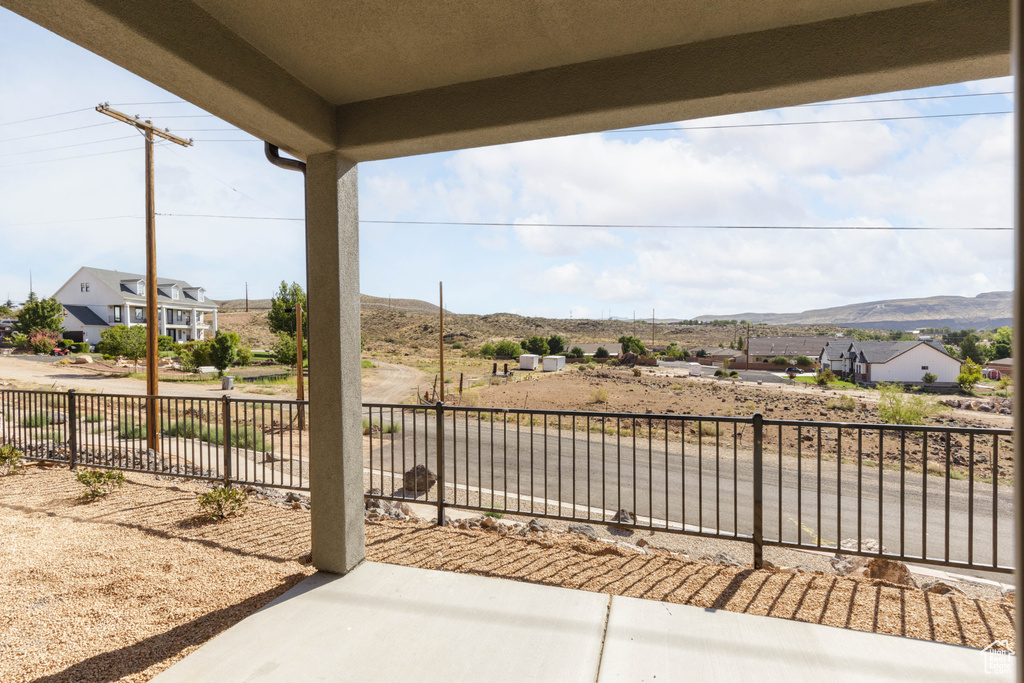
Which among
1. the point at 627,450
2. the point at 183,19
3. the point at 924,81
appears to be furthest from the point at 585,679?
the point at 627,450

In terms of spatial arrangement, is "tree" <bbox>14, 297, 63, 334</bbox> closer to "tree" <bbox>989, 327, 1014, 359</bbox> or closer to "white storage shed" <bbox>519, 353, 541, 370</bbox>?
"white storage shed" <bbox>519, 353, 541, 370</bbox>

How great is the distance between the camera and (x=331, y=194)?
266 centimetres

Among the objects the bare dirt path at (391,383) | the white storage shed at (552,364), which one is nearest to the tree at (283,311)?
the bare dirt path at (391,383)

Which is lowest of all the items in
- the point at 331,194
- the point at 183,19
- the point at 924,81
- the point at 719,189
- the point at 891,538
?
the point at 891,538

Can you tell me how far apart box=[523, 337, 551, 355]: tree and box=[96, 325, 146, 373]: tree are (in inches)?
1041

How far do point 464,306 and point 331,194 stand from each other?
164 feet

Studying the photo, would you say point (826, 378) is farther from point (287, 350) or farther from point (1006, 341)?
point (1006, 341)

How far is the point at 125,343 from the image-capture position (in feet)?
82.3

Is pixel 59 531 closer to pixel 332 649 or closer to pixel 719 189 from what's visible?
pixel 332 649

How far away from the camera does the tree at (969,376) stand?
15.1 m

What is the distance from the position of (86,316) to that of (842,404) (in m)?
49.3

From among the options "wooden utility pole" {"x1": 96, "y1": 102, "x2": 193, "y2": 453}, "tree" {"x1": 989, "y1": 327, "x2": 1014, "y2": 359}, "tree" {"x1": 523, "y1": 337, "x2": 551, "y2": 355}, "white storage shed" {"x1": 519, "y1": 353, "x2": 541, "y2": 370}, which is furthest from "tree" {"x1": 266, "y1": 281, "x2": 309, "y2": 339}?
"tree" {"x1": 989, "y1": 327, "x2": 1014, "y2": 359}

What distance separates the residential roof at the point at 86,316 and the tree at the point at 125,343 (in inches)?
416

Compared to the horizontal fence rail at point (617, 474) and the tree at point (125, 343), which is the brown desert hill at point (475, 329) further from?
the horizontal fence rail at point (617, 474)
